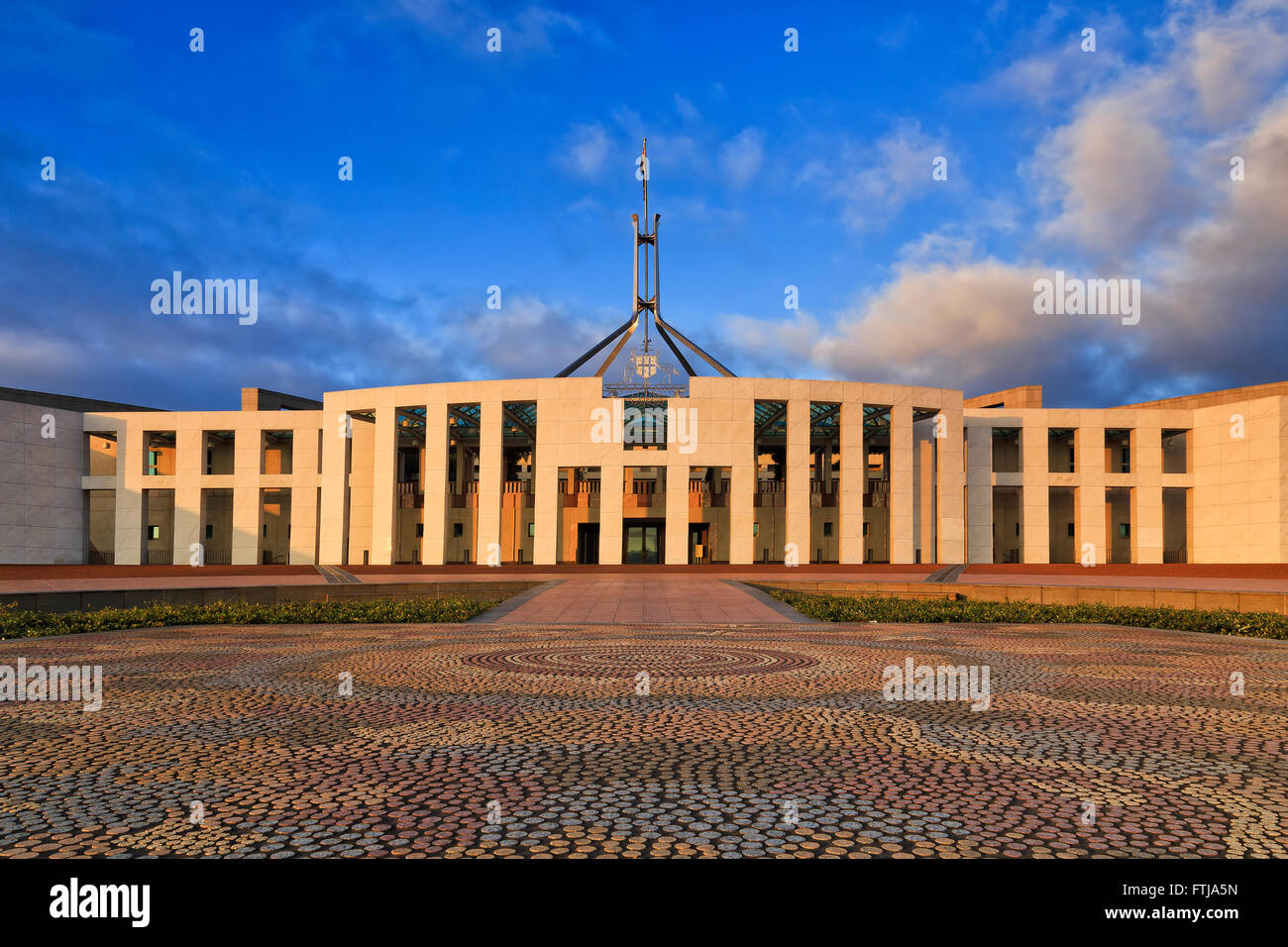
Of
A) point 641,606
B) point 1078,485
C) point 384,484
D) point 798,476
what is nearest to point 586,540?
point 384,484

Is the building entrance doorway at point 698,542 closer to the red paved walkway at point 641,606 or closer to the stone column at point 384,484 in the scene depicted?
the stone column at point 384,484

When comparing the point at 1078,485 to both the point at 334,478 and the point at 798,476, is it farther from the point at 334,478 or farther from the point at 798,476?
the point at 334,478

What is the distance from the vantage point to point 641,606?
2130 centimetres

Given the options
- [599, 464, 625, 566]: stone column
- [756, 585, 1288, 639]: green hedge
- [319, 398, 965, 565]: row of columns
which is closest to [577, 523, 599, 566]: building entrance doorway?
[319, 398, 965, 565]: row of columns

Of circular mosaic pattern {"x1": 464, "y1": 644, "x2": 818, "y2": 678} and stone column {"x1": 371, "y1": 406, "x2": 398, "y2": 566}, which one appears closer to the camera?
circular mosaic pattern {"x1": 464, "y1": 644, "x2": 818, "y2": 678}

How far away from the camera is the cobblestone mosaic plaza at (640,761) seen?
439 cm

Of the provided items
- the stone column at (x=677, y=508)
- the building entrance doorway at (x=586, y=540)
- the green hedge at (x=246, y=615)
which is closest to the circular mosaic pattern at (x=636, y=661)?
the green hedge at (x=246, y=615)

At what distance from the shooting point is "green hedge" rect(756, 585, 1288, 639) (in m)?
16.4

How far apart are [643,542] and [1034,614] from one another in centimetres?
3594

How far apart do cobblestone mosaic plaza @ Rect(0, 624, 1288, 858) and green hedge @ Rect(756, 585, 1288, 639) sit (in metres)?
5.61

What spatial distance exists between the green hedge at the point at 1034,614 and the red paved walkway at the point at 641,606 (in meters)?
1.60

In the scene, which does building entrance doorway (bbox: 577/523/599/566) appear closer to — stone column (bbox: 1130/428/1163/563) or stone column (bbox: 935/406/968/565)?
stone column (bbox: 935/406/968/565)
